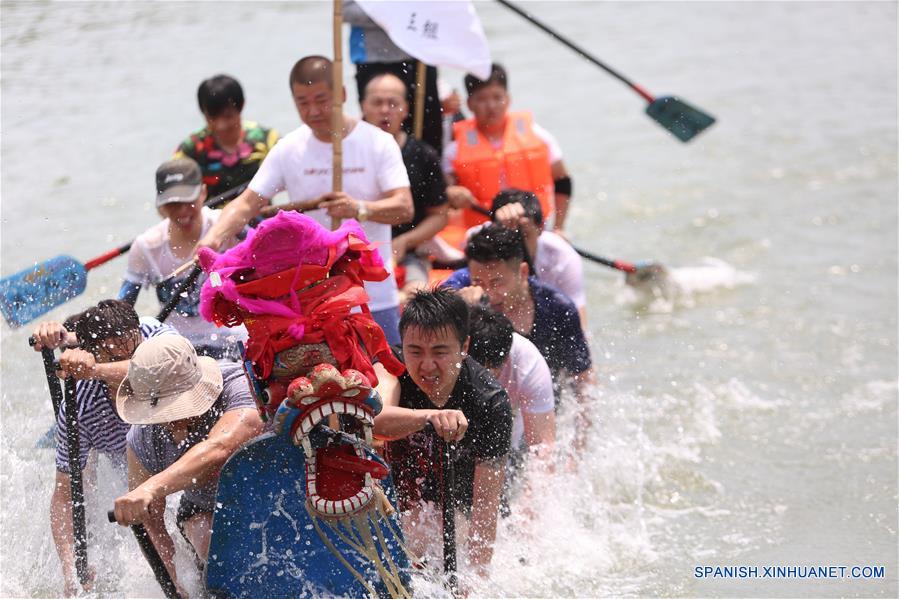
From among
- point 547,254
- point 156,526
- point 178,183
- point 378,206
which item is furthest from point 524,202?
point 156,526

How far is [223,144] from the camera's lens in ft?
19.0

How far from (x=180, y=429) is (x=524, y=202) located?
2.11 m

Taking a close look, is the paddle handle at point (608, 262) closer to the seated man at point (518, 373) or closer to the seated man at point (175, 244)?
the seated man at point (518, 373)

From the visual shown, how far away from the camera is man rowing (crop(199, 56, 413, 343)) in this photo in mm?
4570

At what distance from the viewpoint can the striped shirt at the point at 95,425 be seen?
13.1 ft

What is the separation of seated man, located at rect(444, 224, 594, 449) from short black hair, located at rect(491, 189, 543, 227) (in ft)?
1.39

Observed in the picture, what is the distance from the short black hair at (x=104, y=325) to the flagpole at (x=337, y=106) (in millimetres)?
951

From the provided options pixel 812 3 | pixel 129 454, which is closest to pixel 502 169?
pixel 129 454

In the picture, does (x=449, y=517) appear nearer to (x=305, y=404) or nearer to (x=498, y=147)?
(x=305, y=404)

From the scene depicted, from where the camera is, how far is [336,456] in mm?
3125

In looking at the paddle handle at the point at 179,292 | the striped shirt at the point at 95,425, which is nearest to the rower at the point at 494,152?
the paddle handle at the point at 179,292

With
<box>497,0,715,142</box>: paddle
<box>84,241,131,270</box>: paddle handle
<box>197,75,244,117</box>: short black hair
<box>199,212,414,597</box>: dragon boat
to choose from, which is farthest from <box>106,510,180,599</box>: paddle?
<box>497,0,715,142</box>: paddle

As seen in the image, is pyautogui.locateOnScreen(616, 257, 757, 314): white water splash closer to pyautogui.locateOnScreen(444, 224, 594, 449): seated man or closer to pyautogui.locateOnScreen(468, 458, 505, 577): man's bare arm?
pyautogui.locateOnScreen(444, 224, 594, 449): seated man

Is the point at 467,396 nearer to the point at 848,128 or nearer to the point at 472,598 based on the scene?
the point at 472,598
